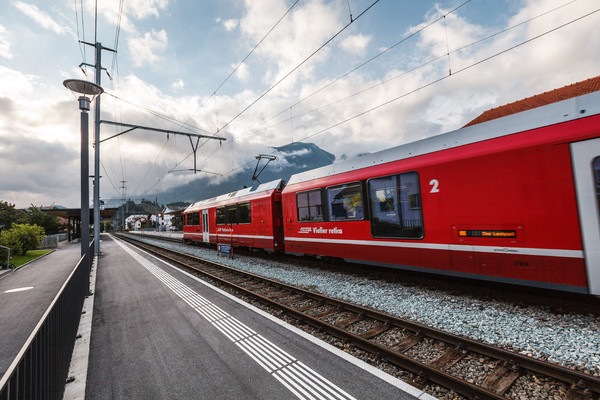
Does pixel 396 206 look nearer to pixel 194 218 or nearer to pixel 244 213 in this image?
pixel 244 213

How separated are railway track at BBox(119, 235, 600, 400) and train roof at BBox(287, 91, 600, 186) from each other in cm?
395

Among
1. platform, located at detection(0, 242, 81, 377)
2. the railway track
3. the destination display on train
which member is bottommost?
the railway track

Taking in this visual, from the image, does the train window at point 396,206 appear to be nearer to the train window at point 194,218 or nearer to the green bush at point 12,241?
the train window at point 194,218

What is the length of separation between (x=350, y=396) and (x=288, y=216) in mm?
8321

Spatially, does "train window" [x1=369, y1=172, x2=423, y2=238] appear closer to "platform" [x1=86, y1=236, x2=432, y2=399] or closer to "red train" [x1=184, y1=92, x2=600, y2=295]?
"red train" [x1=184, y1=92, x2=600, y2=295]

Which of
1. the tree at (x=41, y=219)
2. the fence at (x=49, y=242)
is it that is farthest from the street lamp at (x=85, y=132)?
the tree at (x=41, y=219)

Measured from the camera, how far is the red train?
→ 14.4 feet

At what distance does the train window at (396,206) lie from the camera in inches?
256

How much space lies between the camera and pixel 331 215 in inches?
355

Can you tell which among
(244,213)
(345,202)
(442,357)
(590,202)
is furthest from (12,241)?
(590,202)

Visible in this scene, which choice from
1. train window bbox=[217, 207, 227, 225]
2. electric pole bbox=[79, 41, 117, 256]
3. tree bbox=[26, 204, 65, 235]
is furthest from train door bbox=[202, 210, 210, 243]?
tree bbox=[26, 204, 65, 235]

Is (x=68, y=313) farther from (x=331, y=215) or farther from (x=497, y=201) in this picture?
(x=497, y=201)

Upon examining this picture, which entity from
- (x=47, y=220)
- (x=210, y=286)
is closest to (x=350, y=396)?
(x=210, y=286)

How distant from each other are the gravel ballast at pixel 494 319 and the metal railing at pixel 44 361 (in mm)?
5106
